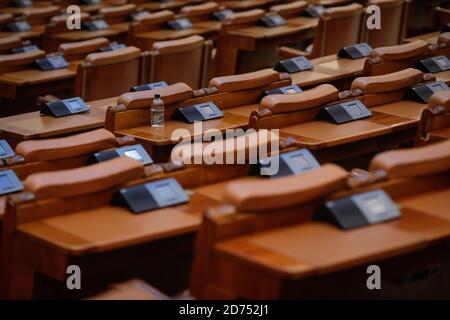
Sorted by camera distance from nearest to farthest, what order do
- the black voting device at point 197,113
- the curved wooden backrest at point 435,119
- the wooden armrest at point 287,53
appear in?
the curved wooden backrest at point 435,119 → the black voting device at point 197,113 → the wooden armrest at point 287,53

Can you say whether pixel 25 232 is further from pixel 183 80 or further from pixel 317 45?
pixel 317 45

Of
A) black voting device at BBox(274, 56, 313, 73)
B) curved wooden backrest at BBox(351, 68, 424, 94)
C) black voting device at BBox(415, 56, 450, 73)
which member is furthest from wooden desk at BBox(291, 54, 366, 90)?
curved wooden backrest at BBox(351, 68, 424, 94)

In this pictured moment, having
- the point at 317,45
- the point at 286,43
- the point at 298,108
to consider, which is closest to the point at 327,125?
the point at 298,108

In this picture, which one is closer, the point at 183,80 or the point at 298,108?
the point at 298,108

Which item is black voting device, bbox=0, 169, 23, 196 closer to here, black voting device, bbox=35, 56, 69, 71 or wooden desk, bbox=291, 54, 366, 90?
wooden desk, bbox=291, 54, 366, 90

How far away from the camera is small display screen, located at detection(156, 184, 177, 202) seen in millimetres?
2352

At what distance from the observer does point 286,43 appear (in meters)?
4.96

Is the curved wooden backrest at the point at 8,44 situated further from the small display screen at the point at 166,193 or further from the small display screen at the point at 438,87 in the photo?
the small display screen at the point at 166,193

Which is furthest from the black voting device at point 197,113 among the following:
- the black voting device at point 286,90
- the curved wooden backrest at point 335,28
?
the curved wooden backrest at point 335,28

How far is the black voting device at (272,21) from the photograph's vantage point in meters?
4.97

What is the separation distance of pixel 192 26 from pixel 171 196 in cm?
285

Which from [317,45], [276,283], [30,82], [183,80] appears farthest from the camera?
[317,45]

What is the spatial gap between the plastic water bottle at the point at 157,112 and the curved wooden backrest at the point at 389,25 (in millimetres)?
1866

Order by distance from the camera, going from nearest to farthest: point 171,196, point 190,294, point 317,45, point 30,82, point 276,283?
point 276,283
point 190,294
point 171,196
point 30,82
point 317,45
